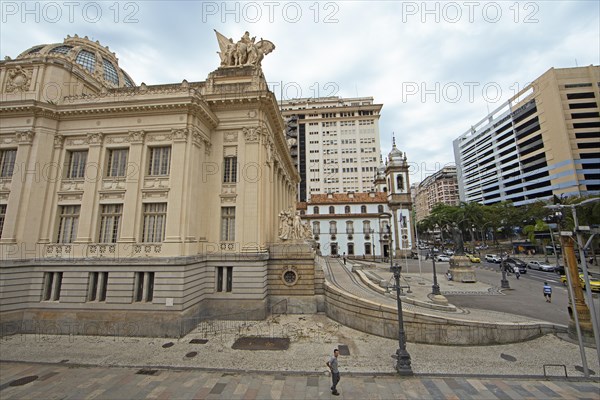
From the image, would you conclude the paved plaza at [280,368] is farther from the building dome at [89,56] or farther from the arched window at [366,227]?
the arched window at [366,227]

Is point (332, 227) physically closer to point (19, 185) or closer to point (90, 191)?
point (90, 191)

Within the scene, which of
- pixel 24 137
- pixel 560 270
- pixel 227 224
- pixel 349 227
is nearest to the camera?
pixel 24 137

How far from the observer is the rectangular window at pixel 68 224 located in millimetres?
17078

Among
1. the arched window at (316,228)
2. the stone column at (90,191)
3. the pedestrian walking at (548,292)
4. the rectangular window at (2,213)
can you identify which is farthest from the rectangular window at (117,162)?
the arched window at (316,228)

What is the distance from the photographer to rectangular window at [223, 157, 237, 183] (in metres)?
19.3

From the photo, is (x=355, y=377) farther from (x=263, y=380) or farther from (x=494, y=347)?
(x=494, y=347)

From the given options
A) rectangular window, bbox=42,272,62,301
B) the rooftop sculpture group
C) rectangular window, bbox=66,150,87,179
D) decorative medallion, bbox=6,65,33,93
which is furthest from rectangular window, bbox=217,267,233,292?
decorative medallion, bbox=6,65,33,93

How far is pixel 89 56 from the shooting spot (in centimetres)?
2205

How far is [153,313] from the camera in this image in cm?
1508

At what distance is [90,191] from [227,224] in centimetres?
894

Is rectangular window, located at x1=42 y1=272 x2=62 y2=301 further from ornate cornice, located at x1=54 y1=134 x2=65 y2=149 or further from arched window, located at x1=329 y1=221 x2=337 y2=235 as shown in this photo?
arched window, located at x1=329 y1=221 x2=337 y2=235

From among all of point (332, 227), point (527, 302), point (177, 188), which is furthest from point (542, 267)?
point (177, 188)

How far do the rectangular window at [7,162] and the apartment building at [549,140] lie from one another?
3529 inches

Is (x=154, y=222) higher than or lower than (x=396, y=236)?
lower
